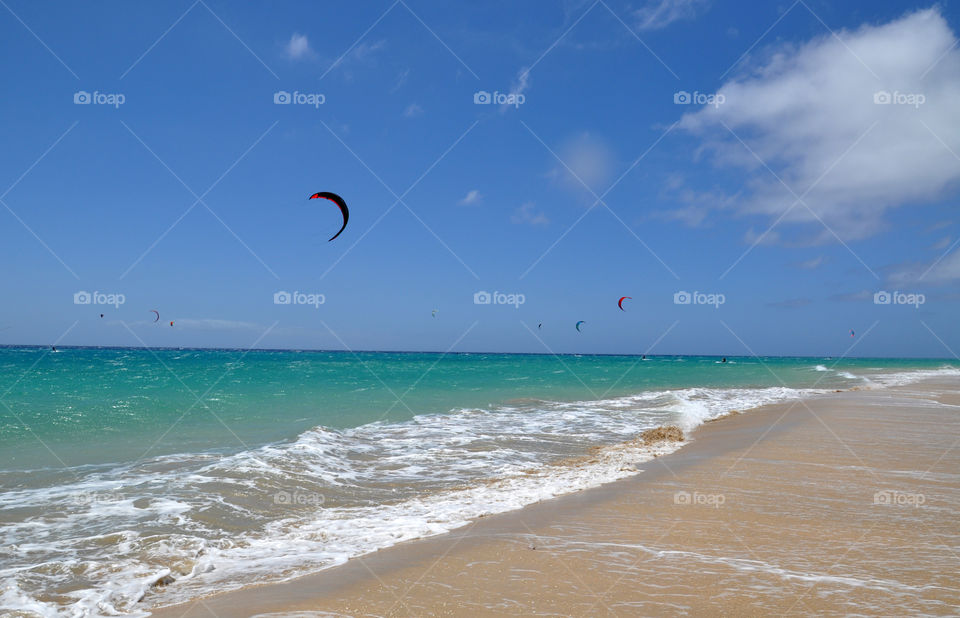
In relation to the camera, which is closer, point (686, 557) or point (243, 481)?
point (686, 557)

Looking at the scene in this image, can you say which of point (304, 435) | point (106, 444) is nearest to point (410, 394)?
point (304, 435)

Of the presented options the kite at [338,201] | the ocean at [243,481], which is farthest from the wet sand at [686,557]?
the kite at [338,201]

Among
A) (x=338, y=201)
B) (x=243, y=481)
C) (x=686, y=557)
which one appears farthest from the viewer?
(x=338, y=201)

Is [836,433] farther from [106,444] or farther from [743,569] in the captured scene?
[106,444]

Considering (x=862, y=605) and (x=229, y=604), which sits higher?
(x=862, y=605)

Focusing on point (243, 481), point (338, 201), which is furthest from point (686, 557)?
point (338, 201)

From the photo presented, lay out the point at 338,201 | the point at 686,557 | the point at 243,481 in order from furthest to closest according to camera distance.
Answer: the point at 338,201, the point at 243,481, the point at 686,557

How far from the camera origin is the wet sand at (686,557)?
411 cm

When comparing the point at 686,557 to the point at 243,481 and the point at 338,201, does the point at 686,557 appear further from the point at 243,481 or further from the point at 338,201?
the point at 338,201

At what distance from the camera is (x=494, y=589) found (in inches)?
175

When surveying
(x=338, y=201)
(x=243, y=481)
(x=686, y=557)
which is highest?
(x=338, y=201)

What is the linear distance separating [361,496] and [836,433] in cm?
1146

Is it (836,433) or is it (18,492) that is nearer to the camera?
(18,492)

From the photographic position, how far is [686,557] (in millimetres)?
5000
